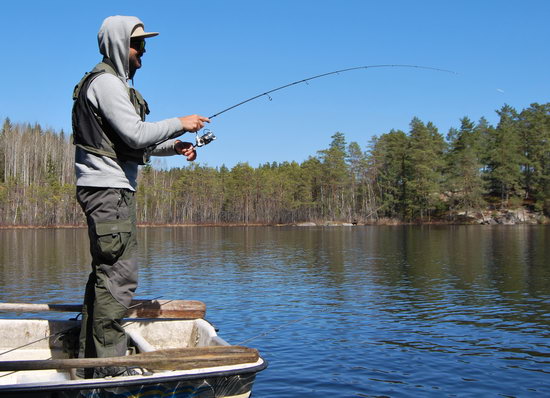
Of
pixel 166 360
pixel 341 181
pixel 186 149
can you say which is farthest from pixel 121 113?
pixel 341 181

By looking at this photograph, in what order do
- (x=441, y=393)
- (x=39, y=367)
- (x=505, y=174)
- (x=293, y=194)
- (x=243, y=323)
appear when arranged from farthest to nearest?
(x=293, y=194)
(x=505, y=174)
(x=243, y=323)
(x=441, y=393)
(x=39, y=367)

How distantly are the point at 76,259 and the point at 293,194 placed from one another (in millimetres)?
94045

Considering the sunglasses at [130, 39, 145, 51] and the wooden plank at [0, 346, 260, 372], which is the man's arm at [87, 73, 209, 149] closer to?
the sunglasses at [130, 39, 145, 51]

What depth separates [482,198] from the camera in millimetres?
98562

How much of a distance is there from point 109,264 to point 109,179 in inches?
28.0

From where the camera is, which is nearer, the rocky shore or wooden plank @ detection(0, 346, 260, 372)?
wooden plank @ detection(0, 346, 260, 372)

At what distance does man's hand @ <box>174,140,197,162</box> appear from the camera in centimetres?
564

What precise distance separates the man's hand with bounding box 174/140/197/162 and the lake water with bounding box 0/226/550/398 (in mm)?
4030

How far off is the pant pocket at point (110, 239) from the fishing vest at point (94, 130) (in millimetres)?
576

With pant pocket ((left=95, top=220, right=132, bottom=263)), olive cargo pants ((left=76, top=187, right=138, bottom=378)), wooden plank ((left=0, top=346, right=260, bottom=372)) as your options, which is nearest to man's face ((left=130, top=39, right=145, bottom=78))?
olive cargo pants ((left=76, top=187, right=138, bottom=378))

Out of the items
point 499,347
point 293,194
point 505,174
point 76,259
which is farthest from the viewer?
point 293,194

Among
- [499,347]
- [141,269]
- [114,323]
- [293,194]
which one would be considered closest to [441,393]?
[499,347]

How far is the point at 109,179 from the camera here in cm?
468

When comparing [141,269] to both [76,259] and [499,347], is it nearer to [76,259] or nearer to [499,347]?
[76,259]
